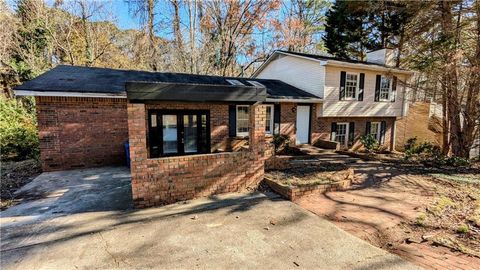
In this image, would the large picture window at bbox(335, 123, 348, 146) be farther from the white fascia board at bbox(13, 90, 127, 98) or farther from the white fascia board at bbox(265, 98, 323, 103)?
the white fascia board at bbox(13, 90, 127, 98)

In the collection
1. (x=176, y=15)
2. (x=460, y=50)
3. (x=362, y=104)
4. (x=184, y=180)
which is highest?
(x=176, y=15)

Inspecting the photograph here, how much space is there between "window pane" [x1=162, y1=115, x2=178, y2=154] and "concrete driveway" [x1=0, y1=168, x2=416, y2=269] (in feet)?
13.1

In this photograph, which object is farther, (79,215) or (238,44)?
(238,44)

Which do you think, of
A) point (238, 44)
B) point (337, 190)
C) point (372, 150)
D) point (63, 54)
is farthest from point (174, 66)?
point (337, 190)

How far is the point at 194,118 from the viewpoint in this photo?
9602 millimetres

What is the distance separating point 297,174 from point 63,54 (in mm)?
18444

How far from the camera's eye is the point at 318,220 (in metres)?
4.27

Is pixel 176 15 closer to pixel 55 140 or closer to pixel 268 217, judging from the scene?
pixel 55 140

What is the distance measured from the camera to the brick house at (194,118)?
4.67 m

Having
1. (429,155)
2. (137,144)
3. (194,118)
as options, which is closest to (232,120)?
(194,118)

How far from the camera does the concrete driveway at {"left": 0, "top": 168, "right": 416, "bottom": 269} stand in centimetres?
303

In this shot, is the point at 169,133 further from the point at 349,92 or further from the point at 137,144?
the point at 349,92

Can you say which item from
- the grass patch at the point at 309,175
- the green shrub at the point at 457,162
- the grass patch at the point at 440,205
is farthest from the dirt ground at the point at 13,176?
the green shrub at the point at 457,162

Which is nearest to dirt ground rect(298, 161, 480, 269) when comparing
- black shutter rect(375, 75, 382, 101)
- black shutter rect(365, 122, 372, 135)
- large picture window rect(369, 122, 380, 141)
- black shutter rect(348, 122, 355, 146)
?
black shutter rect(348, 122, 355, 146)
